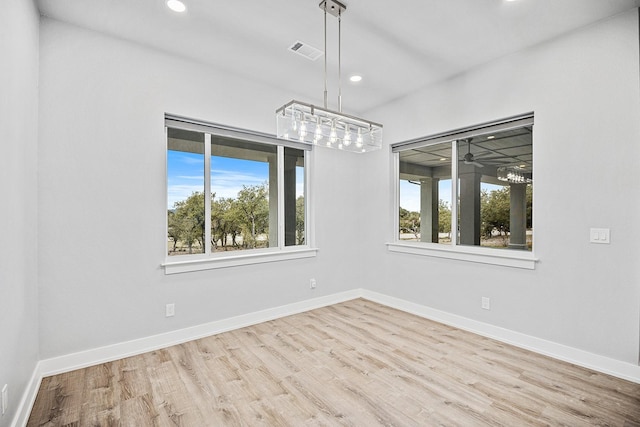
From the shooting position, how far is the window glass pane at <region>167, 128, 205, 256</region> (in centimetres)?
318

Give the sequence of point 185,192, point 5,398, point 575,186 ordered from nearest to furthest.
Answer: point 5,398
point 575,186
point 185,192

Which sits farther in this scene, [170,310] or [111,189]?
[170,310]

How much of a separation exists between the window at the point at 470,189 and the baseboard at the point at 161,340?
1746mm

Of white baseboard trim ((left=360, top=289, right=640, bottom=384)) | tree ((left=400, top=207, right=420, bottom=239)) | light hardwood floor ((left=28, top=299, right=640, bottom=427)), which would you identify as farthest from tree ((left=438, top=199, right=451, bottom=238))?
light hardwood floor ((left=28, top=299, right=640, bottom=427))

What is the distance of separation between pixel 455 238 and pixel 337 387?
225 centimetres

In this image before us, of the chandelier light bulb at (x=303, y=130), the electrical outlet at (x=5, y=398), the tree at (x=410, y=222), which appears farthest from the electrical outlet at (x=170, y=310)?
the tree at (x=410, y=222)

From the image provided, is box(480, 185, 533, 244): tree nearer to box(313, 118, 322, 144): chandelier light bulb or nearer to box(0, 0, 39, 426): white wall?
box(313, 118, 322, 144): chandelier light bulb

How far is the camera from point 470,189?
3.59 metres

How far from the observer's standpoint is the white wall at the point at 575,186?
2.41m

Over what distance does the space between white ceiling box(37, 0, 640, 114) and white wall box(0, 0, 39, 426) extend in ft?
2.07

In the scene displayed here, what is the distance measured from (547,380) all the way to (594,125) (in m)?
2.10

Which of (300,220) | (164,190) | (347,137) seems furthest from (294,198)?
(347,137)

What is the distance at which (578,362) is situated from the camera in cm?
262

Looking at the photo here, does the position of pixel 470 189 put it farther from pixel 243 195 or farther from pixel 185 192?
pixel 185 192
